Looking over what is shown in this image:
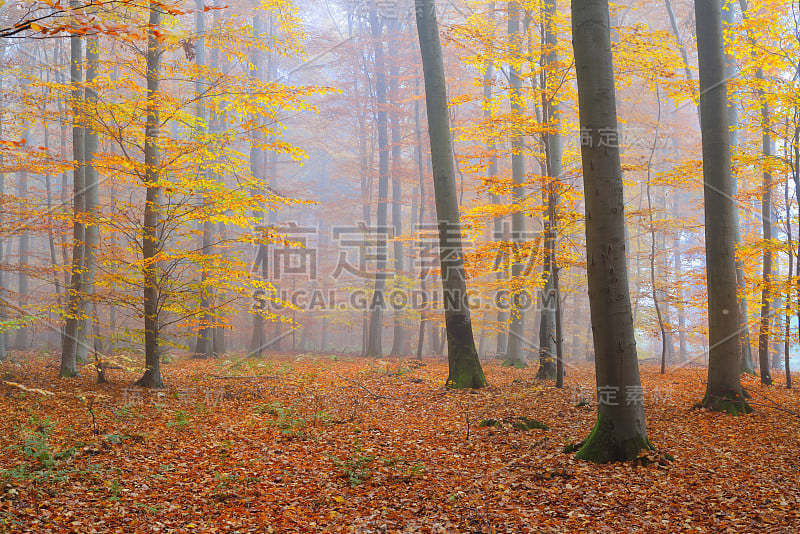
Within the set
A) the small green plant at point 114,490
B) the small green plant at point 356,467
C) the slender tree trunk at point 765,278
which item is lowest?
the small green plant at point 356,467

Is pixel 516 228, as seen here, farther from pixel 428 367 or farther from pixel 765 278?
pixel 765 278

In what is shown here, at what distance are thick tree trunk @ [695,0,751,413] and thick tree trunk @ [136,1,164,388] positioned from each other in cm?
891

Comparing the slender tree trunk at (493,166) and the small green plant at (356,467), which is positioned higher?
the slender tree trunk at (493,166)

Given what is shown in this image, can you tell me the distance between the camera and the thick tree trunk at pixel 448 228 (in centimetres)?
941

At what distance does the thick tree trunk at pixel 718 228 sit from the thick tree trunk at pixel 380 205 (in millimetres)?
11508

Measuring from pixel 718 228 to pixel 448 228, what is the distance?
4.39m

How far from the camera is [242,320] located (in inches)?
1088

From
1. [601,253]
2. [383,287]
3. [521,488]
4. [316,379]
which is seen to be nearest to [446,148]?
[601,253]

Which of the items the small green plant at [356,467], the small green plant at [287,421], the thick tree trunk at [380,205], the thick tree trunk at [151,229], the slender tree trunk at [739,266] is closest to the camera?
the small green plant at [356,467]

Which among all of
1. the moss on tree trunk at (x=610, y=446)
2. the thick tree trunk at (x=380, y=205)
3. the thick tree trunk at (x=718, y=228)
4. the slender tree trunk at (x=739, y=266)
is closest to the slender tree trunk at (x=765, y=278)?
the slender tree trunk at (x=739, y=266)

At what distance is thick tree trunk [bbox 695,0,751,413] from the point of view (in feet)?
25.1

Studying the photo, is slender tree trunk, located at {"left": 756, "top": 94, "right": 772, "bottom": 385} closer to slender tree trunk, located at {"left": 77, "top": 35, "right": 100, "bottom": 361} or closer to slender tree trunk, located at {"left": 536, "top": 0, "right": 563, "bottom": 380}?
slender tree trunk, located at {"left": 536, "top": 0, "right": 563, "bottom": 380}

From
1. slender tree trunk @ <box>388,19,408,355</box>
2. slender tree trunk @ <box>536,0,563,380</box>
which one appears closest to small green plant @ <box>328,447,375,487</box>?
slender tree trunk @ <box>536,0,563,380</box>

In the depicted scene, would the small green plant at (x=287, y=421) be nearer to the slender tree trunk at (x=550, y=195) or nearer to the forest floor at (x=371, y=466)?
the forest floor at (x=371, y=466)
